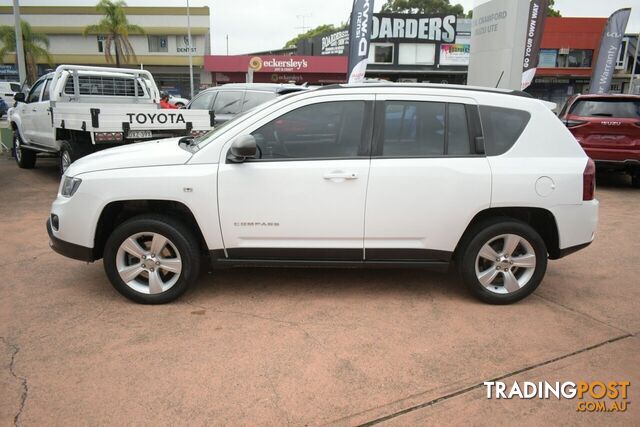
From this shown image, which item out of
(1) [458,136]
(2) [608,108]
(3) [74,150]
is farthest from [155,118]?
(2) [608,108]

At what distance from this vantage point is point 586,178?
4.10 meters

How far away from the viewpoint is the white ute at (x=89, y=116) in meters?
7.86

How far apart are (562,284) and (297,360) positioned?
2.91m

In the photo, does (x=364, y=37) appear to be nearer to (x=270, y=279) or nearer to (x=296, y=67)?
(x=270, y=279)

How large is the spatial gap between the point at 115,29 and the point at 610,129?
4098 cm

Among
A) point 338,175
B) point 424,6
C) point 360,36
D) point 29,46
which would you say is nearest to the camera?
point 338,175

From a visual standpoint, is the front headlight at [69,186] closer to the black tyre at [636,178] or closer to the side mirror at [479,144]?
the side mirror at [479,144]

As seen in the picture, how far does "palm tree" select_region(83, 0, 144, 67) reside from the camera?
1583 inches

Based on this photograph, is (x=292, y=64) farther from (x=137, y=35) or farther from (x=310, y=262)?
(x=310, y=262)

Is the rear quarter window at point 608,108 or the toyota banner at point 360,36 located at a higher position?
the toyota banner at point 360,36

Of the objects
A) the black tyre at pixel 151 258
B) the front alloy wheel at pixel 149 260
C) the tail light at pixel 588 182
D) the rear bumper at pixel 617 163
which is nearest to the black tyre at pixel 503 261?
the tail light at pixel 588 182

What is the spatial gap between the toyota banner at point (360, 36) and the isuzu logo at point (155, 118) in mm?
6722

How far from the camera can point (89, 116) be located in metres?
7.67

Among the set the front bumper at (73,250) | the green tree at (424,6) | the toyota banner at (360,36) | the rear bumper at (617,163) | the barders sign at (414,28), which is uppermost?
the green tree at (424,6)
